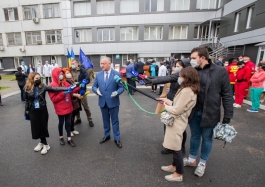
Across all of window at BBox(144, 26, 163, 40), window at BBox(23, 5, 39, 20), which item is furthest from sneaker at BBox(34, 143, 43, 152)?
window at BBox(23, 5, 39, 20)

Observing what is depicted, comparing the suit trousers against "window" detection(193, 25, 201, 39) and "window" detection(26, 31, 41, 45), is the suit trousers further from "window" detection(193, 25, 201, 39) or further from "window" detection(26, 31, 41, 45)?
"window" detection(26, 31, 41, 45)

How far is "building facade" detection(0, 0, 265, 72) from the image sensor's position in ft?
58.8

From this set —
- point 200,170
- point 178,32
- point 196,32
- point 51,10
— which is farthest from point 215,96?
point 51,10

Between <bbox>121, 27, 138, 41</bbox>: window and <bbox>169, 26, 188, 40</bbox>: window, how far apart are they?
426 centimetres

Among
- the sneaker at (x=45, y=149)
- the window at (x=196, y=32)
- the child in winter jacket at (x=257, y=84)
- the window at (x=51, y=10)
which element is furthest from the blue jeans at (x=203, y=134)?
the window at (x=51, y=10)

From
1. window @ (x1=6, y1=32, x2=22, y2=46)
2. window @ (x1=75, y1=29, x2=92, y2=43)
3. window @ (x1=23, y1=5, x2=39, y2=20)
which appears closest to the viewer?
window @ (x1=75, y1=29, x2=92, y2=43)

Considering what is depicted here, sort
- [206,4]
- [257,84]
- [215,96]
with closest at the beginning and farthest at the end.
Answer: [215,96] → [257,84] → [206,4]

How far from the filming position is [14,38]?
21266mm

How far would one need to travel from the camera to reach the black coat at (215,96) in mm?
2254

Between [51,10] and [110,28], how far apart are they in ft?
27.0

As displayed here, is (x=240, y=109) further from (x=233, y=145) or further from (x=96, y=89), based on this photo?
(x=96, y=89)

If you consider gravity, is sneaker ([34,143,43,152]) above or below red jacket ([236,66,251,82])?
below

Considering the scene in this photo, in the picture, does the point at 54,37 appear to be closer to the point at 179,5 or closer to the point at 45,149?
the point at 179,5

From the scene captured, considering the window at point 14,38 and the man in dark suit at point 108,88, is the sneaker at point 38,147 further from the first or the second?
the window at point 14,38
